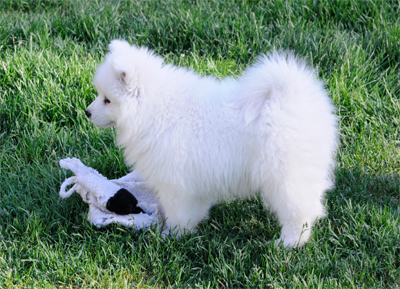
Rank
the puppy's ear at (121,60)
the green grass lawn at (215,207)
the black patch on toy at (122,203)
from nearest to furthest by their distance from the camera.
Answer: the puppy's ear at (121,60) → the green grass lawn at (215,207) → the black patch on toy at (122,203)

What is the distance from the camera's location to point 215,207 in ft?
10.3

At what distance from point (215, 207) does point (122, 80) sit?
1115 millimetres

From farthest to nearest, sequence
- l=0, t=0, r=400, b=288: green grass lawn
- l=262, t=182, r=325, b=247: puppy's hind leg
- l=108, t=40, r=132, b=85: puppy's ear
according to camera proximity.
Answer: l=0, t=0, r=400, b=288: green grass lawn < l=262, t=182, r=325, b=247: puppy's hind leg < l=108, t=40, r=132, b=85: puppy's ear

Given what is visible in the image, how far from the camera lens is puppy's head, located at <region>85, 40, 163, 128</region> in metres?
2.48

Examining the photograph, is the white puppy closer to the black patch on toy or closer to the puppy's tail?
the puppy's tail

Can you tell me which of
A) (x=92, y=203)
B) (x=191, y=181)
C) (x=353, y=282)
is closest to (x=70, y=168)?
(x=92, y=203)

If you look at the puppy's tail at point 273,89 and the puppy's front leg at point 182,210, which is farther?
the puppy's front leg at point 182,210

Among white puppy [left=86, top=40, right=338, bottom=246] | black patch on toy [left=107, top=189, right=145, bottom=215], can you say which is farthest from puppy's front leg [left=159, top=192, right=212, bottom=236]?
black patch on toy [left=107, top=189, right=145, bottom=215]

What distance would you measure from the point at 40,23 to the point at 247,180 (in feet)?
10.5

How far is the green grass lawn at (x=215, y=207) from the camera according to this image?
2650mm

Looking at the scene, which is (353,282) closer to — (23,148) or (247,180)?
(247,180)

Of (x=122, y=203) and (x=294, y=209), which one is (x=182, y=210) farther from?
(x=294, y=209)

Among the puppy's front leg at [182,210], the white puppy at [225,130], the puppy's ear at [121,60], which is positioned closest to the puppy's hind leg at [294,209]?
the white puppy at [225,130]

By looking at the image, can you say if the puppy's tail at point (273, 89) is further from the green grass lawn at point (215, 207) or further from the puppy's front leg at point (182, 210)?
the green grass lawn at point (215, 207)
